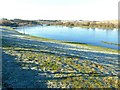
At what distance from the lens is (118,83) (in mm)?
23562

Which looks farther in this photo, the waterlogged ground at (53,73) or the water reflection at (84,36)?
the water reflection at (84,36)

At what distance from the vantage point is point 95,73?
1037 inches

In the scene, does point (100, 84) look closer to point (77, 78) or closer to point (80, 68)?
point (77, 78)

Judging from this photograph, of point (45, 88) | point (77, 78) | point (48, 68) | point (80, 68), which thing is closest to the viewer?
point (45, 88)

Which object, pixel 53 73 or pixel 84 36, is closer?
pixel 53 73

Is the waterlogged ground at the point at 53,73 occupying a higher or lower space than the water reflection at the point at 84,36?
lower

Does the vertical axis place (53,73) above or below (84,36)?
below

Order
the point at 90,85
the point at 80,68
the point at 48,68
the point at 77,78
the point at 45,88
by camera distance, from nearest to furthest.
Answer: the point at 45,88 < the point at 90,85 < the point at 77,78 < the point at 48,68 < the point at 80,68

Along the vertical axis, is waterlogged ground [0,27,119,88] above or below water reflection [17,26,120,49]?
below

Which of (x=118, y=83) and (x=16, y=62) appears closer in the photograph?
(x=118, y=83)

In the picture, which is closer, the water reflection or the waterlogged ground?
the waterlogged ground

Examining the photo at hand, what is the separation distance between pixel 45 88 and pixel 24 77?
3.52 metres

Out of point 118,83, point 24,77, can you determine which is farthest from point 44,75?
point 118,83

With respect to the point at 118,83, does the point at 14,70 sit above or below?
above
